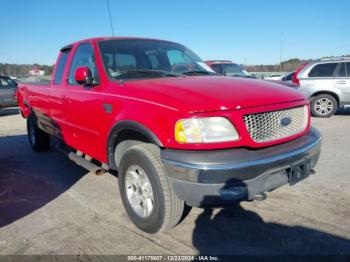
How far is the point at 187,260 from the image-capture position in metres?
2.61

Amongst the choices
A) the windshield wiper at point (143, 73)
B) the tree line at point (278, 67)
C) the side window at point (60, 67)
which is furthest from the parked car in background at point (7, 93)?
the tree line at point (278, 67)

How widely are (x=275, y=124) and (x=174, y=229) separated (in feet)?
4.55

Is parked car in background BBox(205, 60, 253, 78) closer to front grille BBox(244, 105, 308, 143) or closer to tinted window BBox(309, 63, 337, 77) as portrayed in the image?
tinted window BBox(309, 63, 337, 77)

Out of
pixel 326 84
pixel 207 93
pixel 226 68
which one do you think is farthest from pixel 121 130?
pixel 226 68

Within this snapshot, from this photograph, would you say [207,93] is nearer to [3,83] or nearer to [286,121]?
[286,121]

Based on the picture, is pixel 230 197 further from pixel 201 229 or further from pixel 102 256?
pixel 102 256

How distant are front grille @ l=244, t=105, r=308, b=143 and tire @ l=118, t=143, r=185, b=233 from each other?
0.84m

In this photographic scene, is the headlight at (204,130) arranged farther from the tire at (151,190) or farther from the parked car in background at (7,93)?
the parked car in background at (7,93)

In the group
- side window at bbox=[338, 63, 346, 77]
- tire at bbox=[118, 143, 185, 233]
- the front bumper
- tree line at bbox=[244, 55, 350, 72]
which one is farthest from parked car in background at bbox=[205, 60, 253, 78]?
tree line at bbox=[244, 55, 350, 72]

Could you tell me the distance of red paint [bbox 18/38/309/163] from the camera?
2.56 metres

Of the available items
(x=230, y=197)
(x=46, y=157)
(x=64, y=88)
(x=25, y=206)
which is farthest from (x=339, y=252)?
(x=46, y=157)

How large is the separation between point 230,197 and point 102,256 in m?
1.21

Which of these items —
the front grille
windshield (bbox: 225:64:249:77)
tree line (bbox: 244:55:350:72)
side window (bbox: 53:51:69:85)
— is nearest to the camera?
the front grille

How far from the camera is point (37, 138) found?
6230 millimetres
